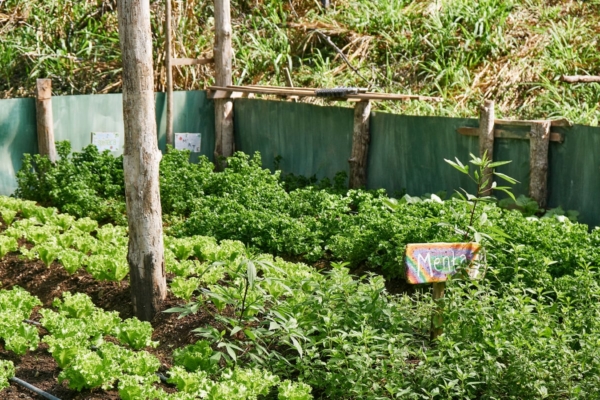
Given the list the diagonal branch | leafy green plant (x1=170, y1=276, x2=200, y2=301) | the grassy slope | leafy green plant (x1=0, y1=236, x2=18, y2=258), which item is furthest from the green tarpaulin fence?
leafy green plant (x1=170, y1=276, x2=200, y2=301)

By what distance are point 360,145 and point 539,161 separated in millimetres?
2566

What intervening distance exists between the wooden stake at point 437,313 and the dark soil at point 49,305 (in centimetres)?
171

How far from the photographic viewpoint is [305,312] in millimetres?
5828

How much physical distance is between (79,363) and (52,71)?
10.5 m

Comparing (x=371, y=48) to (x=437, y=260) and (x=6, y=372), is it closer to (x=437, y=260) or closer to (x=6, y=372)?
(x=437, y=260)

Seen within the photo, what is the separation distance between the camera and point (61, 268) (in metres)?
7.86

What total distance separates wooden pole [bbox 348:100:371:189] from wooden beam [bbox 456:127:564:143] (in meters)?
1.36

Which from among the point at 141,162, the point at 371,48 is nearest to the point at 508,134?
the point at 141,162

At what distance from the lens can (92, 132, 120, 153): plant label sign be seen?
12.0 meters

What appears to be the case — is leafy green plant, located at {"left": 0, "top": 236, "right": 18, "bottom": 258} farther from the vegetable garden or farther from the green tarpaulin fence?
the green tarpaulin fence

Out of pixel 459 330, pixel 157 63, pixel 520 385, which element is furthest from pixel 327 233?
pixel 157 63

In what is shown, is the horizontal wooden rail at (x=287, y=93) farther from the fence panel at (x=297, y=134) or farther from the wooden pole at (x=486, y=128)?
the wooden pole at (x=486, y=128)

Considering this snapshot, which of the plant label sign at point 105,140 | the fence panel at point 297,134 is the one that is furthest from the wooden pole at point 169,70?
the fence panel at point 297,134

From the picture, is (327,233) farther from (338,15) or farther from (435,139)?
(338,15)
